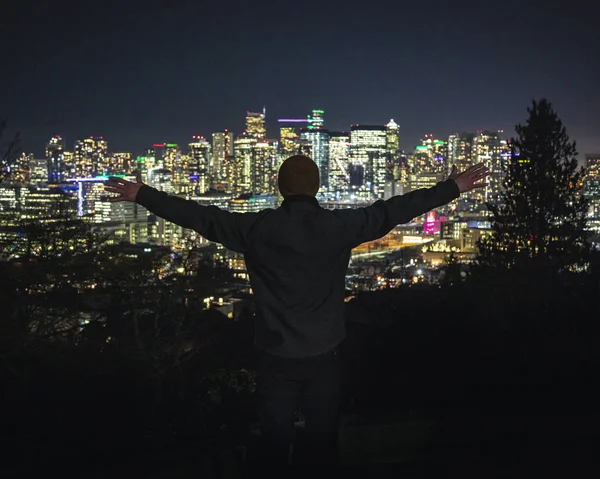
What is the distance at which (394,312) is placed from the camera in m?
5.55

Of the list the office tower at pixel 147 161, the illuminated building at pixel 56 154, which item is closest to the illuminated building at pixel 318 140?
the office tower at pixel 147 161

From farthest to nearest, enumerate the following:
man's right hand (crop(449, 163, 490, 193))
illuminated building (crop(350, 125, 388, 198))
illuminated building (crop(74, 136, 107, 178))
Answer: illuminated building (crop(350, 125, 388, 198)) < illuminated building (crop(74, 136, 107, 178)) < man's right hand (crop(449, 163, 490, 193))

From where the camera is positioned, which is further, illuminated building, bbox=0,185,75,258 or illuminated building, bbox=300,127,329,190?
illuminated building, bbox=300,127,329,190

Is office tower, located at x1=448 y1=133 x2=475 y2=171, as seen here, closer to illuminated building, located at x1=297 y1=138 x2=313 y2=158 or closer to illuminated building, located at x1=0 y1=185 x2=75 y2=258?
illuminated building, located at x1=297 y1=138 x2=313 y2=158

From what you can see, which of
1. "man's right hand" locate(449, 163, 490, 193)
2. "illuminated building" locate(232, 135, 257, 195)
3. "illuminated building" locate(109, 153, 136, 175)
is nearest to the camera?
"man's right hand" locate(449, 163, 490, 193)

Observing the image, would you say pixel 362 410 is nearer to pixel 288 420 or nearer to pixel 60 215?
pixel 288 420

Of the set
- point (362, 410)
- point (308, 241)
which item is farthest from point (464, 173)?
point (362, 410)

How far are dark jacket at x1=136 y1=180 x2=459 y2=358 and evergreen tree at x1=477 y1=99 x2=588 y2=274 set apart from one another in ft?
38.8

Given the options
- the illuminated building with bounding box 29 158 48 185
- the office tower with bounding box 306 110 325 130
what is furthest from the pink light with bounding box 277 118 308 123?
the illuminated building with bounding box 29 158 48 185

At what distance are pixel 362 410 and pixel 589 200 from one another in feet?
45.2

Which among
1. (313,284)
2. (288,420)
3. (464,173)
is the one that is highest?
(464,173)

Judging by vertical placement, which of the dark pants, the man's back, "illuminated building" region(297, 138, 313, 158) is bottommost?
the dark pants

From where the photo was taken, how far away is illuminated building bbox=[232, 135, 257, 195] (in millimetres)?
97312

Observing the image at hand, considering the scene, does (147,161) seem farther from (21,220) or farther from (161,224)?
(21,220)
